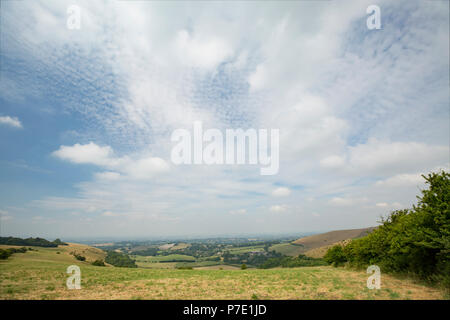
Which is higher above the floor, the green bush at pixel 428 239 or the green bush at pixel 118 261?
the green bush at pixel 428 239

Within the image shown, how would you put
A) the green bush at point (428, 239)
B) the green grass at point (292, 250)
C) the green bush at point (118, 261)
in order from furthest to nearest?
the green grass at point (292, 250) < the green bush at point (118, 261) < the green bush at point (428, 239)

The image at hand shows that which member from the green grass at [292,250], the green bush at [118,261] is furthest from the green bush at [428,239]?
the green grass at [292,250]

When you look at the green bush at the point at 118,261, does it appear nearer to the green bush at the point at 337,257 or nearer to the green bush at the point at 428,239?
the green bush at the point at 337,257

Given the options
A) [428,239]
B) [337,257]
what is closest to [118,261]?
[337,257]

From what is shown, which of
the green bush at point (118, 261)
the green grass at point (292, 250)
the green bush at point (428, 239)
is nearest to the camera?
the green bush at point (428, 239)

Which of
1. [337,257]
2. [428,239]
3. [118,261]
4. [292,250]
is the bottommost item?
[292,250]

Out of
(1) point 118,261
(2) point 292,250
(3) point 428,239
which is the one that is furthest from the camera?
(2) point 292,250

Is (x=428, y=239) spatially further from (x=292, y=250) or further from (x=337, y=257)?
(x=292, y=250)

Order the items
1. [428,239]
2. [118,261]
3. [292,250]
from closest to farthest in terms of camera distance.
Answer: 1. [428,239]
2. [118,261]
3. [292,250]

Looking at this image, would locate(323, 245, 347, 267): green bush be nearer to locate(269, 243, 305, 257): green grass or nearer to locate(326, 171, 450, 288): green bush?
locate(326, 171, 450, 288): green bush
